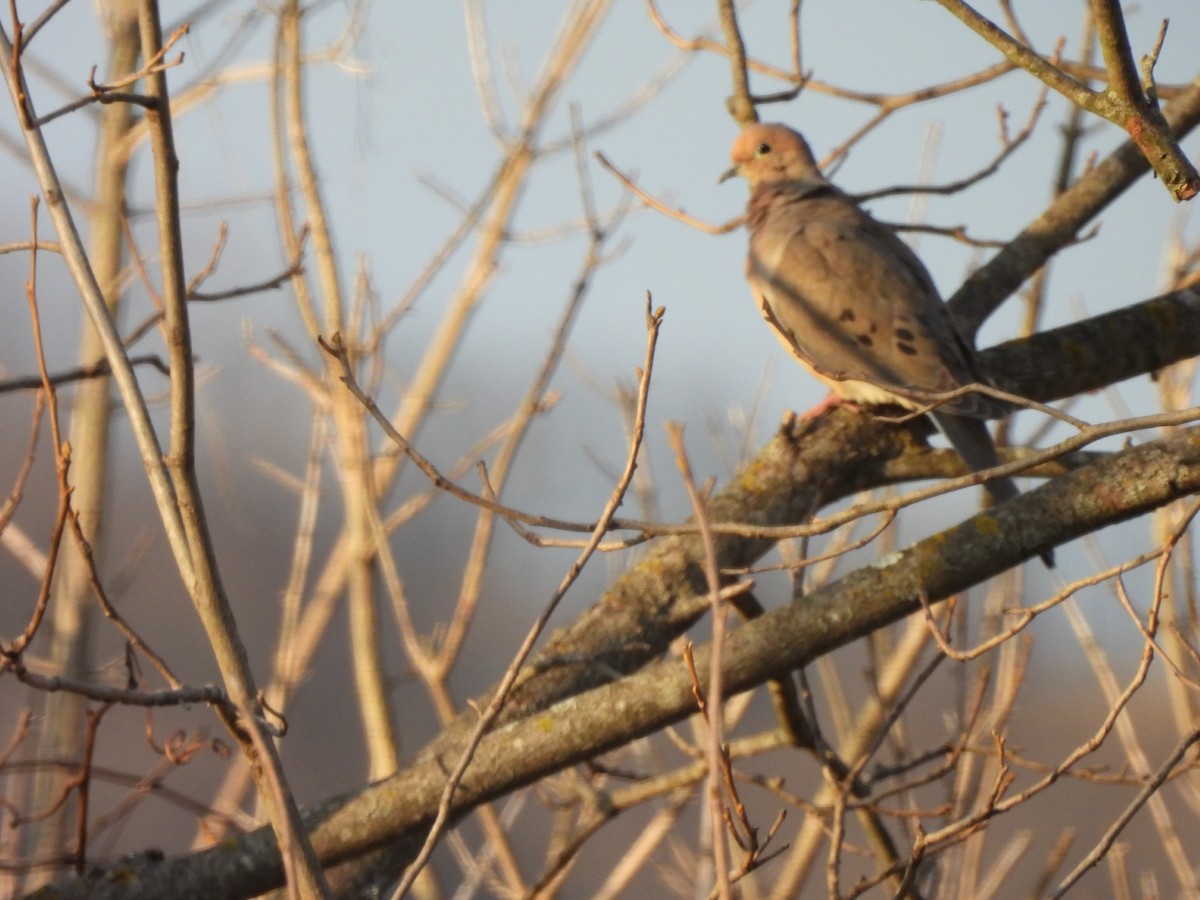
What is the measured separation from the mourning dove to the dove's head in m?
0.02

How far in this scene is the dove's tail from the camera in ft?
10.6

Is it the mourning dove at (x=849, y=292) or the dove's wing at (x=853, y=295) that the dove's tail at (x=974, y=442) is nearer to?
the mourning dove at (x=849, y=292)

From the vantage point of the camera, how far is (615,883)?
124 inches

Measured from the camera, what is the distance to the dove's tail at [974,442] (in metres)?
3.23

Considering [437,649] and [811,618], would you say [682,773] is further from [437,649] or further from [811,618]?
[437,649]

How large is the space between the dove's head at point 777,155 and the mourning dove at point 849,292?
0.05 feet

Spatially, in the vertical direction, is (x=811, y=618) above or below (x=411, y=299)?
below

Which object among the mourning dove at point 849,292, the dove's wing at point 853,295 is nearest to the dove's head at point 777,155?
the mourning dove at point 849,292

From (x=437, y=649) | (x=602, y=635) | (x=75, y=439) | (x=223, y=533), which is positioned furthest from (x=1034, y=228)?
(x=223, y=533)

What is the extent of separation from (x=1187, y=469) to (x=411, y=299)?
2.13m

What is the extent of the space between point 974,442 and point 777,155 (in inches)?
67.9

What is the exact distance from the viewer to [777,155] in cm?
462

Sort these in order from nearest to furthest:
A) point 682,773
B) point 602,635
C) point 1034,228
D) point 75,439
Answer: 1. point 602,635
2. point 682,773
3. point 1034,228
4. point 75,439

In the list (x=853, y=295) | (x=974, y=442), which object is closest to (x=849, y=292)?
(x=853, y=295)
